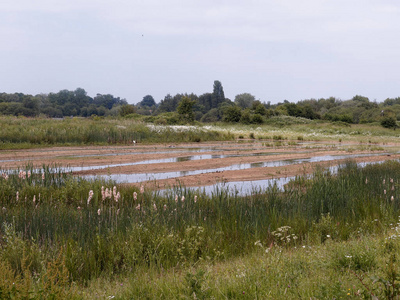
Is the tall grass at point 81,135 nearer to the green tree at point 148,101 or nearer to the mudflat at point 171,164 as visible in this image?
the mudflat at point 171,164

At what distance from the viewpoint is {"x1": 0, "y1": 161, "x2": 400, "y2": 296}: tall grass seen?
17.1 ft

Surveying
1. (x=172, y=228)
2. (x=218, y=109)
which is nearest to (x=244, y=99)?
(x=218, y=109)

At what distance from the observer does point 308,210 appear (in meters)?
7.37

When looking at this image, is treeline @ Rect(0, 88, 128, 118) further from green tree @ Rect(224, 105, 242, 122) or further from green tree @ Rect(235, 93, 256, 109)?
green tree @ Rect(235, 93, 256, 109)

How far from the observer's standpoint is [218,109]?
295 ft

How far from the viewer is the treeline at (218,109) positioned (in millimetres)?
61000

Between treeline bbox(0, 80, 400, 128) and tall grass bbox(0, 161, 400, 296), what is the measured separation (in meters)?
43.9

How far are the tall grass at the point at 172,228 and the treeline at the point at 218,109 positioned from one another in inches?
1727

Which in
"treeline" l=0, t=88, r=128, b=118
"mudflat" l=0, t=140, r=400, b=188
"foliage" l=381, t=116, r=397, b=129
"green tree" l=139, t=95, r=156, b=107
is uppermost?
"green tree" l=139, t=95, r=156, b=107

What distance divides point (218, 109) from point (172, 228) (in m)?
84.5

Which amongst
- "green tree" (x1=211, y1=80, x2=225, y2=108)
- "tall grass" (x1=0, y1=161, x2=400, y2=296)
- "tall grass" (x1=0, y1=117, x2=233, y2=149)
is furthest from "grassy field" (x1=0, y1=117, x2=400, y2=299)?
"green tree" (x1=211, y1=80, x2=225, y2=108)

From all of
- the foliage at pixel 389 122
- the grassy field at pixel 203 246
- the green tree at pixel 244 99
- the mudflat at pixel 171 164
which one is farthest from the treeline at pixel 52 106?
the grassy field at pixel 203 246

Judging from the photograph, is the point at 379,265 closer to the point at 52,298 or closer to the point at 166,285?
the point at 166,285

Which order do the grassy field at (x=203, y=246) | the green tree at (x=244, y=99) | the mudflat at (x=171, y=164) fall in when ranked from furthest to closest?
the green tree at (x=244, y=99)
the mudflat at (x=171, y=164)
the grassy field at (x=203, y=246)
